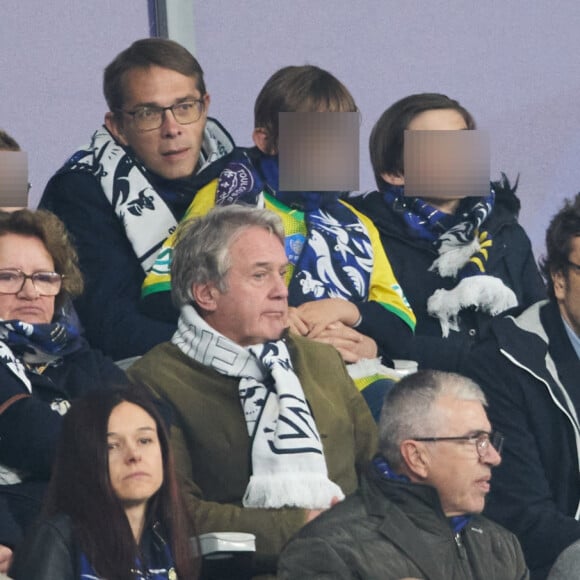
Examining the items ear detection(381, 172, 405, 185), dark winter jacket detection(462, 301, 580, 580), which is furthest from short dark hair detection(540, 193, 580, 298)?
ear detection(381, 172, 405, 185)

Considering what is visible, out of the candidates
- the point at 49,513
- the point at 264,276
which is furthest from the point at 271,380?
the point at 49,513

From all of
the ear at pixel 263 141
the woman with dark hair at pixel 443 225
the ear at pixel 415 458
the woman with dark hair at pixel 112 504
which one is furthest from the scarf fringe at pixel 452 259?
the woman with dark hair at pixel 112 504

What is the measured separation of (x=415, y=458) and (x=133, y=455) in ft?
2.42

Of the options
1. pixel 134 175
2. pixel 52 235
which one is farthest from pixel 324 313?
pixel 52 235

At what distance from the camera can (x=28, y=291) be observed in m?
5.61

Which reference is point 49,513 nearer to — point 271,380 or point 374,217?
point 271,380

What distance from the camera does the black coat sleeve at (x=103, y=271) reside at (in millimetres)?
6148

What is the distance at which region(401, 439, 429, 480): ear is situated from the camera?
5.15 metres

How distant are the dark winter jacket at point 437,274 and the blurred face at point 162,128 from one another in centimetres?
65

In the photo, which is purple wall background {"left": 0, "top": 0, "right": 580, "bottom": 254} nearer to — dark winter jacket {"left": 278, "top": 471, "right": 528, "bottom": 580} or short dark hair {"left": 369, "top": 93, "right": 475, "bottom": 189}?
short dark hair {"left": 369, "top": 93, "right": 475, "bottom": 189}

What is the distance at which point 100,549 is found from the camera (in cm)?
468

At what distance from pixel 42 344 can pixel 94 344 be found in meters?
0.79

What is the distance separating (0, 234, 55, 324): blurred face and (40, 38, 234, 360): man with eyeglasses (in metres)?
0.56

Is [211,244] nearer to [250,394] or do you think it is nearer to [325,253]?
[250,394]
